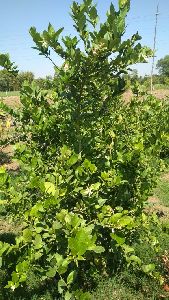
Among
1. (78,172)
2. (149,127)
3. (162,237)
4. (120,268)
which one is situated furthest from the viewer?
(149,127)

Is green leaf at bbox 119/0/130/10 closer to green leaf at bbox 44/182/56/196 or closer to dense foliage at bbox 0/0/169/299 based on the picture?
dense foliage at bbox 0/0/169/299

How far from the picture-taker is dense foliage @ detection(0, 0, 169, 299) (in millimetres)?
2834

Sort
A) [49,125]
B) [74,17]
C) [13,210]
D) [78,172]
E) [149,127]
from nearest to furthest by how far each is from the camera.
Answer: [74,17] < [78,172] < [13,210] < [49,125] < [149,127]

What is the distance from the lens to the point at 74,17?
2984 mm

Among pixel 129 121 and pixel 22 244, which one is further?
pixel 129 121

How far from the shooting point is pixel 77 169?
3211mm

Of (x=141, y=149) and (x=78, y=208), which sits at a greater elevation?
(x=141, y=149)

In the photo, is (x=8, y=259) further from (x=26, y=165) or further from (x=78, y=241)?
(x=78, y=241)

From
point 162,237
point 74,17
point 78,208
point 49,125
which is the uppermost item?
point 74,17

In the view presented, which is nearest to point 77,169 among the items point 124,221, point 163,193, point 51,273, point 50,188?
point 50,188

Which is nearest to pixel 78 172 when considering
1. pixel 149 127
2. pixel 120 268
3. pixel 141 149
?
pixel 141 149

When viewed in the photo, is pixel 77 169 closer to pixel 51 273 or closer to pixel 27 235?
pixel 27 235

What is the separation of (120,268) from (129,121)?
3.30 m

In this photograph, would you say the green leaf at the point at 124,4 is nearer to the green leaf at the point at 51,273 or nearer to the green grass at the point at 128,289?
the green leaf at the point at 51,273
